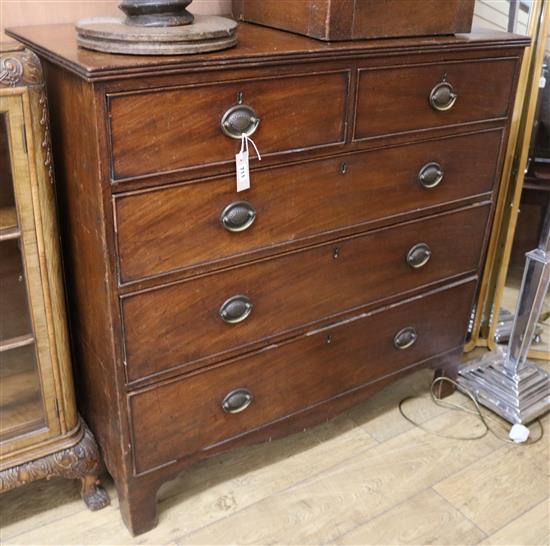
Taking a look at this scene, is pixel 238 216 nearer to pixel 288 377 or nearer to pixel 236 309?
pixel 236 309

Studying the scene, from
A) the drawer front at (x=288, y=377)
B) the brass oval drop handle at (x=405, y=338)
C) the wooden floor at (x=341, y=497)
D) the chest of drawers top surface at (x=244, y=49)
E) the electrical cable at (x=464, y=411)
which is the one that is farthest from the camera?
the electrical cable at (x=464, y=411)

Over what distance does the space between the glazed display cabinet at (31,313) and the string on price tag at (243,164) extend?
36cm

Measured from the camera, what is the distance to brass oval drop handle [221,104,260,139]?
4.08 feet

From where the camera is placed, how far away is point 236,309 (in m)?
1.44

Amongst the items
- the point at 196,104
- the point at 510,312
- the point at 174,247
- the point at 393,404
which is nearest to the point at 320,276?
the point at 174,247

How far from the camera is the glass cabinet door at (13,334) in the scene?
4.22 feet

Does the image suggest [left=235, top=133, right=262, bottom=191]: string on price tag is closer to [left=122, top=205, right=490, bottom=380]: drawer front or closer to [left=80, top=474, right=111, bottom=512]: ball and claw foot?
[left=122, top=205, right=490, bottom=380]: drawer front

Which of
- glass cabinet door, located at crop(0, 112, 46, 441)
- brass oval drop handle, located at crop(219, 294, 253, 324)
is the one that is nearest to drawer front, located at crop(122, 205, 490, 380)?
brass oval drop handle, located at crop(219, 294, 253, 324)

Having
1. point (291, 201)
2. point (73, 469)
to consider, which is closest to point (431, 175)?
point (291, 201)

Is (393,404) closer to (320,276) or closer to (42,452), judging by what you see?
(320,276)

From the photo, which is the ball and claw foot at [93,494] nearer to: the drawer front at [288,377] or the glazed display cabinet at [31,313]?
the glazed display cabinet at [31,313]

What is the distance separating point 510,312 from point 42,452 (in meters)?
1.64

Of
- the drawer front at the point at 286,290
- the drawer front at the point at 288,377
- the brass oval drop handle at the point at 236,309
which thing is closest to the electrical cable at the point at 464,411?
the drawer front at the point at 288,377

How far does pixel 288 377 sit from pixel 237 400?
0.14 metres
